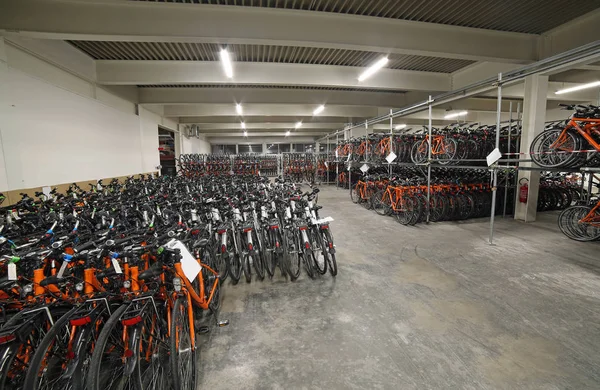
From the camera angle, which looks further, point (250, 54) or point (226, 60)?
point (250, 54)

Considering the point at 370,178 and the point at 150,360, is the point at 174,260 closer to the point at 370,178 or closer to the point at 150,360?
the point at 150,360

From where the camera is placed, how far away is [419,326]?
226 cm

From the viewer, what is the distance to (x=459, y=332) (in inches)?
85.8

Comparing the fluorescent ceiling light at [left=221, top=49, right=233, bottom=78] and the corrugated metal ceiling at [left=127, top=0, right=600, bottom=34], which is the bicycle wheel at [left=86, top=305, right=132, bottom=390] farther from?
the fluorescent ceiling light at [left=221, top=49, right=233, bottom=78]

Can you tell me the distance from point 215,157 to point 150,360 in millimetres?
12264

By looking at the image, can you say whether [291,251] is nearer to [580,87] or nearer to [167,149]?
[580,87]

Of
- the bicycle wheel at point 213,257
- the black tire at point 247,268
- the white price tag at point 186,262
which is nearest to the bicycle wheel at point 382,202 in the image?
the black tire at point 247,268

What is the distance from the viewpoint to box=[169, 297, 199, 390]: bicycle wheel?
1368 mm

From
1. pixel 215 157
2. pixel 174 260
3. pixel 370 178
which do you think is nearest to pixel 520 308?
pixel 174 260

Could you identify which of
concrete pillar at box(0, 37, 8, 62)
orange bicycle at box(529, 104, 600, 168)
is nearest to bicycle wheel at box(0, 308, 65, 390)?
concrete pillar at box(0, 37, 8, 62)

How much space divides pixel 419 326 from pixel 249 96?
27.8ft

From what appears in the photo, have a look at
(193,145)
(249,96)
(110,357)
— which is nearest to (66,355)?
(110,357)

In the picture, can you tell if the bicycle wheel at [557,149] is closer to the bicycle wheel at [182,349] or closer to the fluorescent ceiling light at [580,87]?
the fluorescent ceiling light at [580,87]

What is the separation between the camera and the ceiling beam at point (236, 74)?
642 cm
